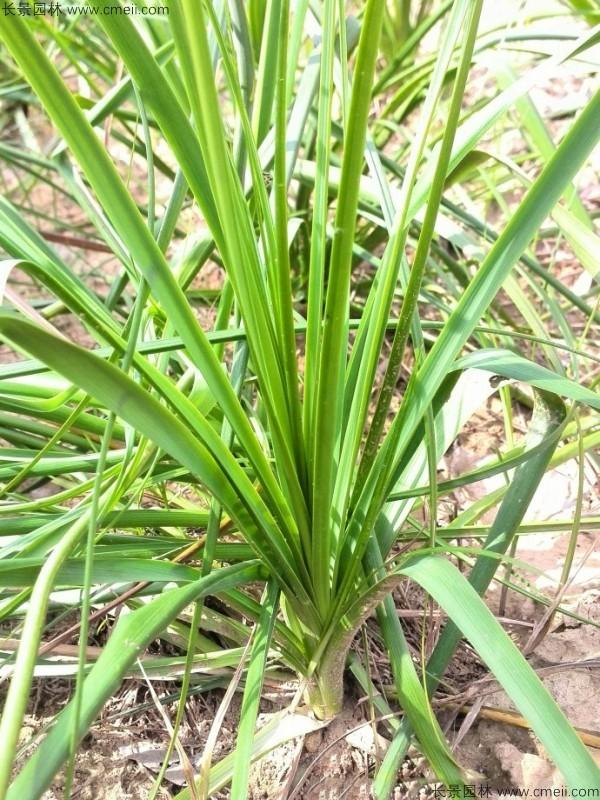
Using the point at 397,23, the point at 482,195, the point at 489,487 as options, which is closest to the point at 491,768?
the point at 489,487

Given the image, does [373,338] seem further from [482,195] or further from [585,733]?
[482,195]

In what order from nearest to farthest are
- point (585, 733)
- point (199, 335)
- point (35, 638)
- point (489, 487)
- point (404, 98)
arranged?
point (35, 638)
point (199, 335)
point (585, 733)
point (489, 487)
point (404, 98)

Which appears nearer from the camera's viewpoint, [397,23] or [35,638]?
[35,638]

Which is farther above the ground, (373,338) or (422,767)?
(373,338)

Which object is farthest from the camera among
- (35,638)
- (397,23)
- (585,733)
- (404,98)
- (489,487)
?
(397,23)

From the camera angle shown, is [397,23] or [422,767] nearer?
[422,767]

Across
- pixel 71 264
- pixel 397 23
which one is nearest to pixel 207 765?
pixel 71 264

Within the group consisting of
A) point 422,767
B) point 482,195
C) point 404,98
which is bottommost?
point 422,767

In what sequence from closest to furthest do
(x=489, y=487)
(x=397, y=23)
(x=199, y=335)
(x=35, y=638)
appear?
(x=35, y=638)
(x=199, y=335)
(x=489, y=487)
(x=397, y=23)

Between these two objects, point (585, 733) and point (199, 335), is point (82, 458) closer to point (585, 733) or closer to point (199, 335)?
point (199, 335)
